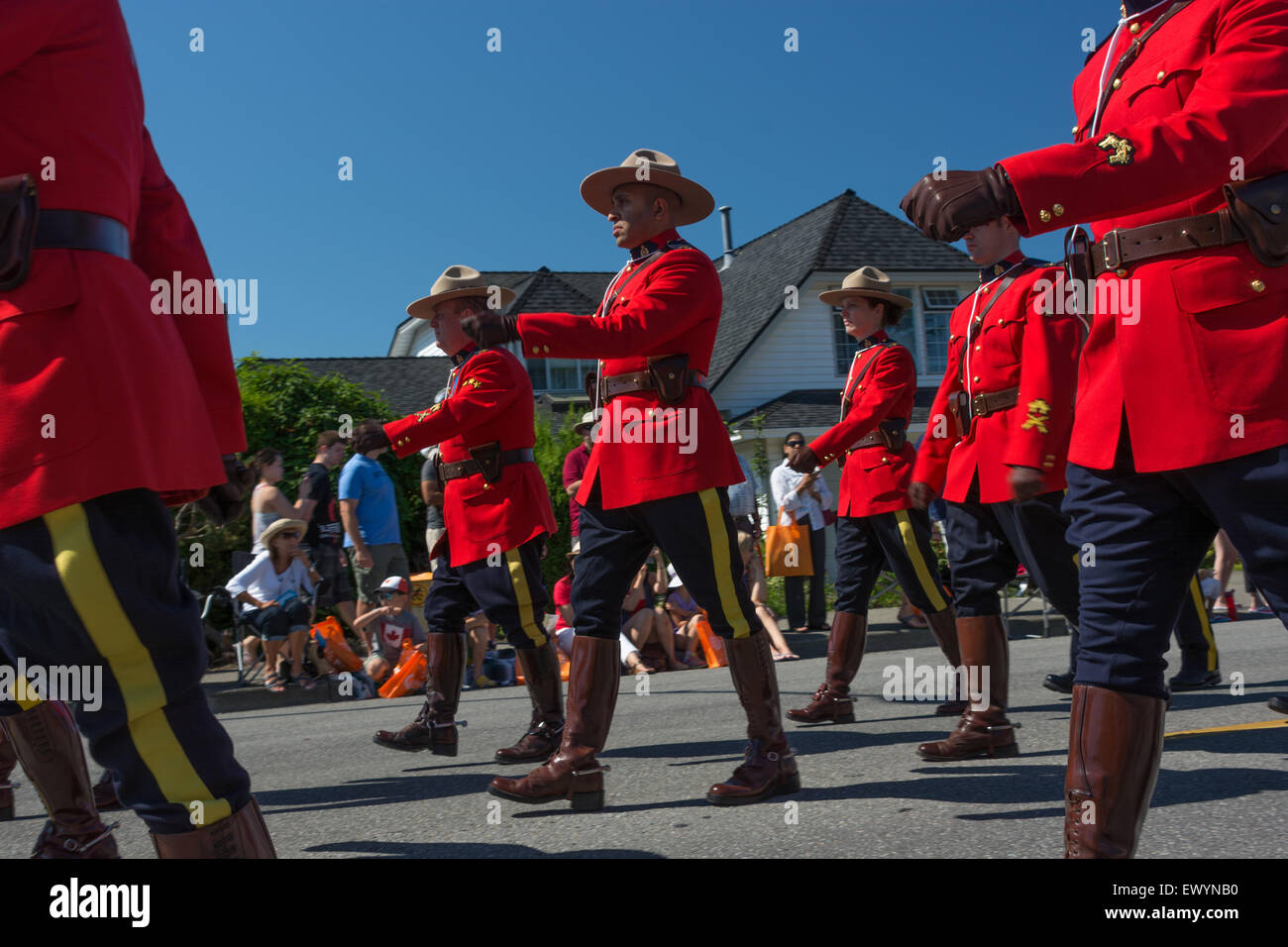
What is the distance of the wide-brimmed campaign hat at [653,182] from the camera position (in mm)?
4566

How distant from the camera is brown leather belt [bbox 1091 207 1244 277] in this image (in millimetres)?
2420

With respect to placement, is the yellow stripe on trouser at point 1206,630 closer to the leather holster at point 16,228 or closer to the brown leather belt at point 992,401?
the brown leather belt at point 992,401

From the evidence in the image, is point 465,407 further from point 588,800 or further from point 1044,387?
point 1044,387

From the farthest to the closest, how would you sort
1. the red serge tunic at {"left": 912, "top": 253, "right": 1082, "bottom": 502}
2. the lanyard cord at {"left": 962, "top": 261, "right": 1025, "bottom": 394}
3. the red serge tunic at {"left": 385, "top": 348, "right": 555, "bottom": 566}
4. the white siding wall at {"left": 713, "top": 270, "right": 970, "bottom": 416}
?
the white siding wall at {"left": 713, "top": 270, "right": 970, "bottom": 416} → the red serge tunic at {"left": 385, "top": 348, "right": 555, "bottom": 566} → the lanyard cord at {"left": 962, "top": 261, "right": 1025, "bottom": 394} → the red serge tunic at {"left": 912, "top": 253, "right": 1082, "bottom": 502}

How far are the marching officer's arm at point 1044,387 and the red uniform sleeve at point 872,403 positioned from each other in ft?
3.74

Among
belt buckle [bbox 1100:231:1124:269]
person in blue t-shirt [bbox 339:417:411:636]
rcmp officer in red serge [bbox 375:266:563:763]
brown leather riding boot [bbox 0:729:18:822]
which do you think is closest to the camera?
belt buckle [bbox 1100:231:1124:269]

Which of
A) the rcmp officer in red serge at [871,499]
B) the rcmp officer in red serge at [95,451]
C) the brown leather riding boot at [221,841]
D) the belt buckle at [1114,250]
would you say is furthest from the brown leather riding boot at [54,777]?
the rcmp officer in red serge at [871,499]

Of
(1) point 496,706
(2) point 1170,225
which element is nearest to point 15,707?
(2) point 1170,225

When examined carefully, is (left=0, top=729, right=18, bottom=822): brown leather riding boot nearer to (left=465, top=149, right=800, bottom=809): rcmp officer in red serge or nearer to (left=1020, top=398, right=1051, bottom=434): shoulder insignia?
(left=465, top=149, right=800, bottom=809): rcmp officer in red serge

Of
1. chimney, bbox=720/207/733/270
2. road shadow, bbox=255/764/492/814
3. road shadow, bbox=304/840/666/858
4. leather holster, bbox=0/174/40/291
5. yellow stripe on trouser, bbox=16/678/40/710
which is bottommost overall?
road shadow, bbox=255/764/492/814

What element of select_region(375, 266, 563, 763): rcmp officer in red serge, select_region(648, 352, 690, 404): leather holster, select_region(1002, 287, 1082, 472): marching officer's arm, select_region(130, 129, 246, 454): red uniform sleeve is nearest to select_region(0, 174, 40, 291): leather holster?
select_region(130, 129, 246, 454): red uniform sleeve

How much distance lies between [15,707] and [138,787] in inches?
57.0

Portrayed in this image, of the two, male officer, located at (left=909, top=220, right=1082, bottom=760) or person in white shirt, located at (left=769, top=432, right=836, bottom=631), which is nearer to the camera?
male officer, located at (left=909, top=220, right=1082, bottom=760)
